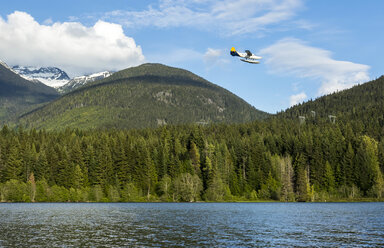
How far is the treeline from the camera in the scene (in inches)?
6220

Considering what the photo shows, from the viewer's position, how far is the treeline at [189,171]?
158 meters

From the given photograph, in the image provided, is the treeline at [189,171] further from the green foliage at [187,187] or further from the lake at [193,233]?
the lake at [193,233]

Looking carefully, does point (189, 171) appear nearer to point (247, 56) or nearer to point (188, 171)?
point (188, 171)

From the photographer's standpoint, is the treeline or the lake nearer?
the lake

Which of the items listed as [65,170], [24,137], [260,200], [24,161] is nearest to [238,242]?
[260,200]

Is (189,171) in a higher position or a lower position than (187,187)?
higher

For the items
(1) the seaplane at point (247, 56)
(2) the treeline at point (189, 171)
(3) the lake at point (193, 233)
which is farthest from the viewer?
(2) the treeline at point (189, 171)

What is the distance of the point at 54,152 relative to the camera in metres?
172

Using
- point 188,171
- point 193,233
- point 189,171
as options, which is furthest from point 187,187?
point 193,233

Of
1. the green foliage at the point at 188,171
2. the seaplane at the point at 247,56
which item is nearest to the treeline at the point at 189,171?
the green foliage at the point at 188,171

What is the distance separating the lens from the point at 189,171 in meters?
169

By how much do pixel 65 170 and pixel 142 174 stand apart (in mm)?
30744

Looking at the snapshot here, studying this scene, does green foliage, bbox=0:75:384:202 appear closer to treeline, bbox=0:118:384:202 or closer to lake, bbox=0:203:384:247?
treeline, bbox=0:118:384:202

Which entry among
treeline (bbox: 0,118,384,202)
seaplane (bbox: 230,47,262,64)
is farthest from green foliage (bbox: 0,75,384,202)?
seaplane (bbox: 230,47,262,64)
